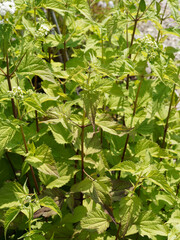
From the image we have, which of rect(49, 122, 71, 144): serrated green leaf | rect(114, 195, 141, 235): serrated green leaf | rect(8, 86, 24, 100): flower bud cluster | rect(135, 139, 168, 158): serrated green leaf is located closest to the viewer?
rect(8, 86, 24, 100): flower bud cluster

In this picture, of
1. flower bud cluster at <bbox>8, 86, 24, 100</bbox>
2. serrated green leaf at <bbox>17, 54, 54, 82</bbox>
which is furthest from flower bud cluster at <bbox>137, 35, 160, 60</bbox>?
flower bud cluster at <bbox>8, 86, 24, 100</bbox>

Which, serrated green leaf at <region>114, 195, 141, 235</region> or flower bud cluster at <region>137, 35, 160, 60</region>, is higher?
flower bud cluster at <region>137, 35, 160, 60</region>

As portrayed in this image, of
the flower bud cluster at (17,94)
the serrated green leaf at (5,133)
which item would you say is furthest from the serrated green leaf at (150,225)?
the flower bud cluster at (17,94)

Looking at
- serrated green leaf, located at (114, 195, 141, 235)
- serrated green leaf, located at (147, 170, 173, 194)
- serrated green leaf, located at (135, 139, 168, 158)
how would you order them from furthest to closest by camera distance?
serrated green leaf, located at (135, 139, 168, 158), serrated green leaf, located at (114, 195, 141, 235), serrated green leaf, located at (147, 170, 173, 194)

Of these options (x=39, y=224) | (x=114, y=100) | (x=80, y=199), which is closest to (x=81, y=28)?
(x=114, y=100)

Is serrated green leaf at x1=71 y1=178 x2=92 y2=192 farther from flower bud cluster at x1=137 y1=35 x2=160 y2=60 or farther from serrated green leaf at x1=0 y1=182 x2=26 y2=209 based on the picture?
flower bud cluster at x1=137 y1=35 x2=160 y2=60

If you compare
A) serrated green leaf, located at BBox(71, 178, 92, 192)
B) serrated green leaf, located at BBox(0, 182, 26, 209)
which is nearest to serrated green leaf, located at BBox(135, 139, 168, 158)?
serrated green leaf, located at BBox(71, 178, 92, 192)

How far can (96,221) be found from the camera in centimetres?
181

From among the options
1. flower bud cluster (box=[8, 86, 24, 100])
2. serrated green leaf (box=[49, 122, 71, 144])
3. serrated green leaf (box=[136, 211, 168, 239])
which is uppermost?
flower bud cluster (box=[8, 86, 24, 100])

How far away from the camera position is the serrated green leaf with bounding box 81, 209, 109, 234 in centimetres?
177

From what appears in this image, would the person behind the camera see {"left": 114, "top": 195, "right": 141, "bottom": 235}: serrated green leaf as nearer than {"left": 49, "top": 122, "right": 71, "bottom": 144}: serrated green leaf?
Yes

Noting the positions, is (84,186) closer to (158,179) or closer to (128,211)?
(128,211)

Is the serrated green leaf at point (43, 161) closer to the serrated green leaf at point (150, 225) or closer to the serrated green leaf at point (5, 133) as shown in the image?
the serrated green leaf at point (5, 133)

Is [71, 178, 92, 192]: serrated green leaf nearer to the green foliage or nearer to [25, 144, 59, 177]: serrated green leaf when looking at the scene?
the green foliage
